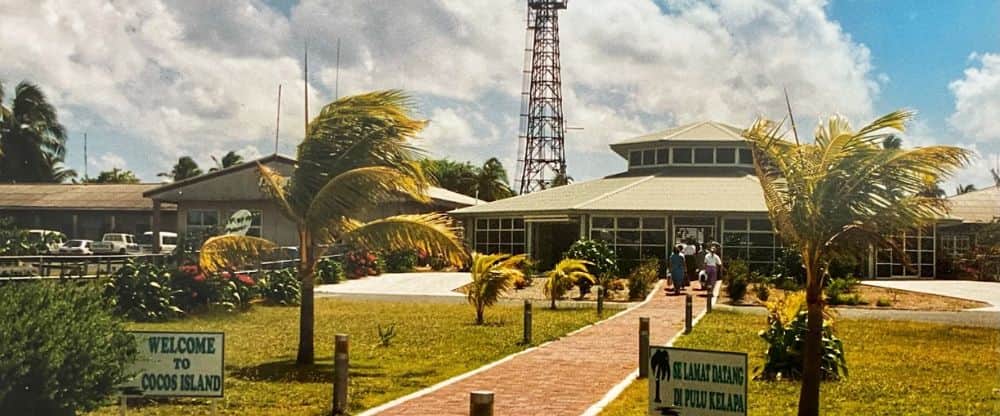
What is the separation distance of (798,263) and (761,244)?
4.24m

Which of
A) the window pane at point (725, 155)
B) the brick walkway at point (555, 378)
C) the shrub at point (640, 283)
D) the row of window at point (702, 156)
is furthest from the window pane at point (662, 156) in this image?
the brick walkway at point (555, 378)

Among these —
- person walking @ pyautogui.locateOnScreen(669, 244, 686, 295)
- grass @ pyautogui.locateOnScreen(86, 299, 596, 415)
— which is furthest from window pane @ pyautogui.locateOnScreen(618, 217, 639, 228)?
grass @ pyautogui.locateOnScreen(86, 299, 596, 415)

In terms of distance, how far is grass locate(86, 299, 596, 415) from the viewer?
11.9 meters

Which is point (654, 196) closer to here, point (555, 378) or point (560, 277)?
point (560, 277)

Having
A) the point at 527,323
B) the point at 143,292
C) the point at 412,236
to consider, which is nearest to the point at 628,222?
the point at 143,292

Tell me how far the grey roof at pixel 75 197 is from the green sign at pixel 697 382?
104 feet

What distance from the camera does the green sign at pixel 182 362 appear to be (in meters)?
9.05

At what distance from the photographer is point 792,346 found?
13.5 m

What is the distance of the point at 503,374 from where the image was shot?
1382 centimetres

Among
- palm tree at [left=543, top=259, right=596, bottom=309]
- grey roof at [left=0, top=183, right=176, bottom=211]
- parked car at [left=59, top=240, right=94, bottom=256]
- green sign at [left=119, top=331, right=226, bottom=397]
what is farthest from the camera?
parked car at [left=59, top=240, right=94, bottom=256]

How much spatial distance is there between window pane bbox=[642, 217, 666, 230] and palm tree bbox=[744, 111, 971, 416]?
2744 centimetres

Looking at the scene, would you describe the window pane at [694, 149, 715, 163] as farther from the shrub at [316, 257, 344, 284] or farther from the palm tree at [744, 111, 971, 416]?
the palm tree at [744, 111, 971, 416]

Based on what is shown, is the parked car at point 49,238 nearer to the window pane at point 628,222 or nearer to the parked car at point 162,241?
the parked car at point 162,241

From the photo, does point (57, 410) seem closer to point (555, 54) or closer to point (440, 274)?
point (440, 274)
